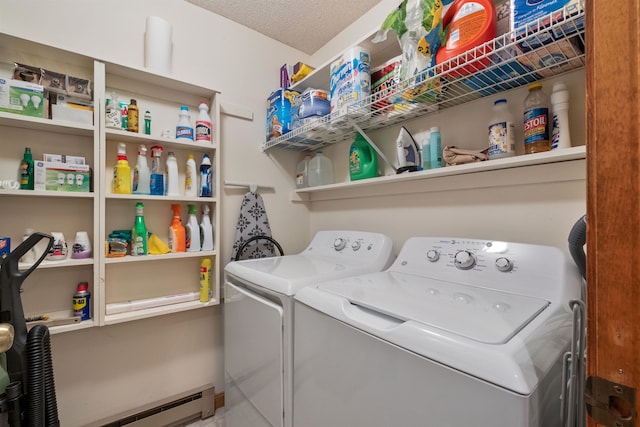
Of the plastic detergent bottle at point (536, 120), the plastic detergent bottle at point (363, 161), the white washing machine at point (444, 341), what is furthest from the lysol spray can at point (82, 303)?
the plastic detergent bottle at point (536, 120)

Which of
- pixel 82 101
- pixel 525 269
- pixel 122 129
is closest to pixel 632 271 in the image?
pixel 525 269

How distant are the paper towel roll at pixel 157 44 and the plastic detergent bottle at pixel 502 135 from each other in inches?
66.8

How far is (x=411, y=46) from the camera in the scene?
1.16m

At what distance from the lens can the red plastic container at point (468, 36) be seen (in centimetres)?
96

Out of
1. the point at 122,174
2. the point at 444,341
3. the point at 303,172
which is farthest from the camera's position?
the point at 303,172

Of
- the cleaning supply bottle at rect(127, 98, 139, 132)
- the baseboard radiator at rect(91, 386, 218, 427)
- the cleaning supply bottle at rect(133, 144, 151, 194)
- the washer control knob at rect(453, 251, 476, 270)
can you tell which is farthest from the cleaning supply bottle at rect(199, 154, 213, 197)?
the washer control knob at rect(453, 251, 476, 270)

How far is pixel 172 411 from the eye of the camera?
1625 mm

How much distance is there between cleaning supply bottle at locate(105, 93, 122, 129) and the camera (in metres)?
1.40

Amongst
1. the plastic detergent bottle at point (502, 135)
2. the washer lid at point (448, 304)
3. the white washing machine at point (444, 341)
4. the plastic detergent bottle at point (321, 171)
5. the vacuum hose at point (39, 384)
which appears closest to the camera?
the white washing machine at point (444, 341)

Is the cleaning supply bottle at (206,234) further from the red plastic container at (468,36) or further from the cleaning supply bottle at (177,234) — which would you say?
the red plastic container at (468,36)

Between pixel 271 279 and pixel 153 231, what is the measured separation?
940 mm

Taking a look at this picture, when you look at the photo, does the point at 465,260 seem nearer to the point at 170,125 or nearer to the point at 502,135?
the point at 502,135

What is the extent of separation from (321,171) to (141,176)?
3.71 feet

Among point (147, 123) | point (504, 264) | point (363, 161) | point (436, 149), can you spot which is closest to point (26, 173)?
point (147, 123)
